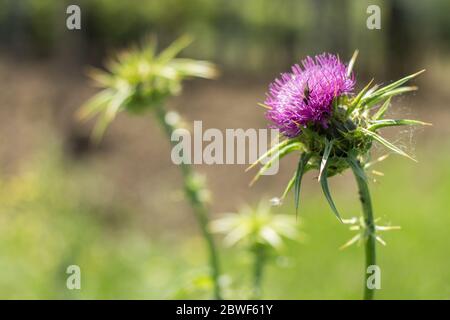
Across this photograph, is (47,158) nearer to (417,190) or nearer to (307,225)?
(307,225)

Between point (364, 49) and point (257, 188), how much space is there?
10764mm

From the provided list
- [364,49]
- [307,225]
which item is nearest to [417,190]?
[307,225]

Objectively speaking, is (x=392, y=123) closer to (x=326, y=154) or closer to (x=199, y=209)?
(x=326, y=154)

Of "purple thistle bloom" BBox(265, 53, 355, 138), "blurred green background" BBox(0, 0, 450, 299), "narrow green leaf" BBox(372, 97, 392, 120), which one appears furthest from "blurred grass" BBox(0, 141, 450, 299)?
"purple thistle bloom" BBox(265, 53, 355, 138)

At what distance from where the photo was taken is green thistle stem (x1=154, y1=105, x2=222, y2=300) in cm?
378

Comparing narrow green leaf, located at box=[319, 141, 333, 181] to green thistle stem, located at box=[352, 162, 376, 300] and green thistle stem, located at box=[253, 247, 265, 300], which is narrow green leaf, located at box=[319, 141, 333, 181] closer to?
green thistle stem, located at box=[352, 162, 376, 300]

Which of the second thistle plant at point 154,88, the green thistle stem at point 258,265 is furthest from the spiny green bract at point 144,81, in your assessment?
the green thistle stem at point 258,265

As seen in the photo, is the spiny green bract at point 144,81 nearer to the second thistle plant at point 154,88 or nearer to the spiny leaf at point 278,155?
the second thistle plant at point 154,88

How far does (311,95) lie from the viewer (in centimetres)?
254

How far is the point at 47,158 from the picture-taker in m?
9.09

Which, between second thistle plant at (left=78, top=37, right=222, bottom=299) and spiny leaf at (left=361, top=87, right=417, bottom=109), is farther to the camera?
second thistle plant at (left=78, top=37, right=222, bottom=299)

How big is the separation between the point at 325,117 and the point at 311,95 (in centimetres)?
10

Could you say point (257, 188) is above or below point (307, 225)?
above

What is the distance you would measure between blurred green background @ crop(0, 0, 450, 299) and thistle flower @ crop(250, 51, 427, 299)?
156mm
